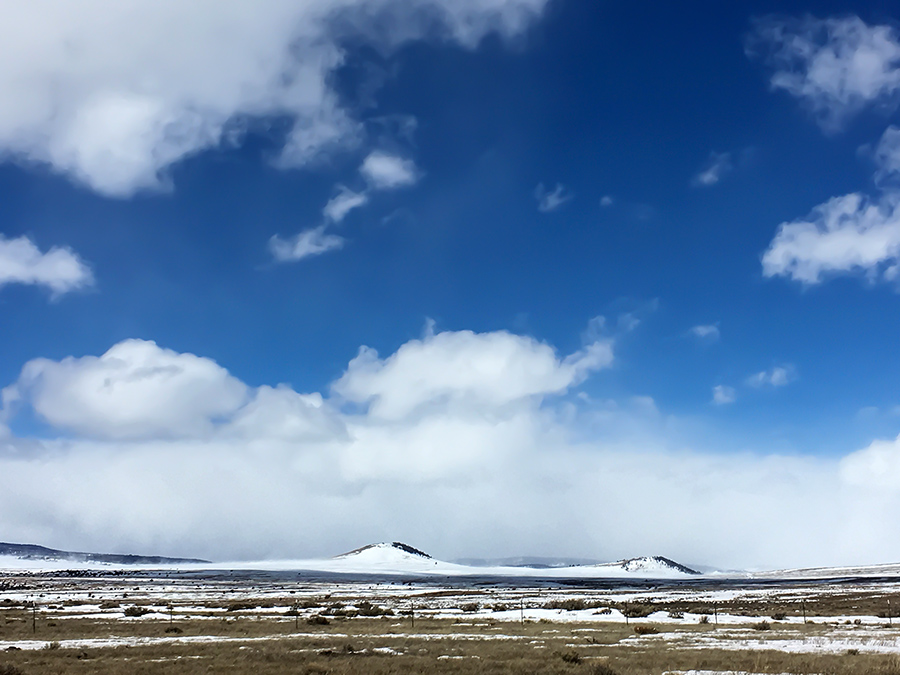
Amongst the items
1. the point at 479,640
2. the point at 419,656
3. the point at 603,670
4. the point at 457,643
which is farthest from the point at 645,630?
the point at 419,656

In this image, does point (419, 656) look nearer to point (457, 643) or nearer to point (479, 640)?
point (457, 643)

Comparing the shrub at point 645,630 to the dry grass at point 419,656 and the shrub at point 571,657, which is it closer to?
the dry grass at point 419,656

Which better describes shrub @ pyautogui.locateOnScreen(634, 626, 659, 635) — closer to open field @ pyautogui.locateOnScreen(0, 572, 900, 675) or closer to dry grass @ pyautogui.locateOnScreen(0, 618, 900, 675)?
open field @ pyautogui.locateOnScreen(0, 572, 900, 675)

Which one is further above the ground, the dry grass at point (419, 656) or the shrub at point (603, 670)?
the shrub at point (603, 670)

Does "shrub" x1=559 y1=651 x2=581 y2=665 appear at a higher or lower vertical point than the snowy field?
higher

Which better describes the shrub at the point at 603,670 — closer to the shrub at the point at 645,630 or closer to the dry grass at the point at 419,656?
the dry grass at the point at 419,656

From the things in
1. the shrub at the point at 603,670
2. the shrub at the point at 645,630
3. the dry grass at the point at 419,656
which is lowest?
the shrub at the point at 645,630

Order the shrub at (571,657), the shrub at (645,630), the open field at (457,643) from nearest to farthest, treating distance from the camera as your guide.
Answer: the open field at (457,643)
the shrub at (571,657)
the shrub at (645,630)

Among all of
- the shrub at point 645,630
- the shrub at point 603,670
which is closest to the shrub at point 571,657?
the shrub at point 603,670

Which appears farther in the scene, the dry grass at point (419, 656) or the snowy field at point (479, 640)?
the snowy field at point (479, 640)

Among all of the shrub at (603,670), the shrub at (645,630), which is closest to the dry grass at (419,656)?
the shrub at (603,670)

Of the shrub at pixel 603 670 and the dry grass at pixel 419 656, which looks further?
the dry grass at pixel 419 656

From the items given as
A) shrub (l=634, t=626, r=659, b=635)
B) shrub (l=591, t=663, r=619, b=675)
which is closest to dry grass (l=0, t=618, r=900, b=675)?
shrub (l=591, t=663, r=619, b=675)

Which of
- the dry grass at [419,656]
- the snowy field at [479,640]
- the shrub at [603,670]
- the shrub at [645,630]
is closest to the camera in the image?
the shrub at [603,670]
